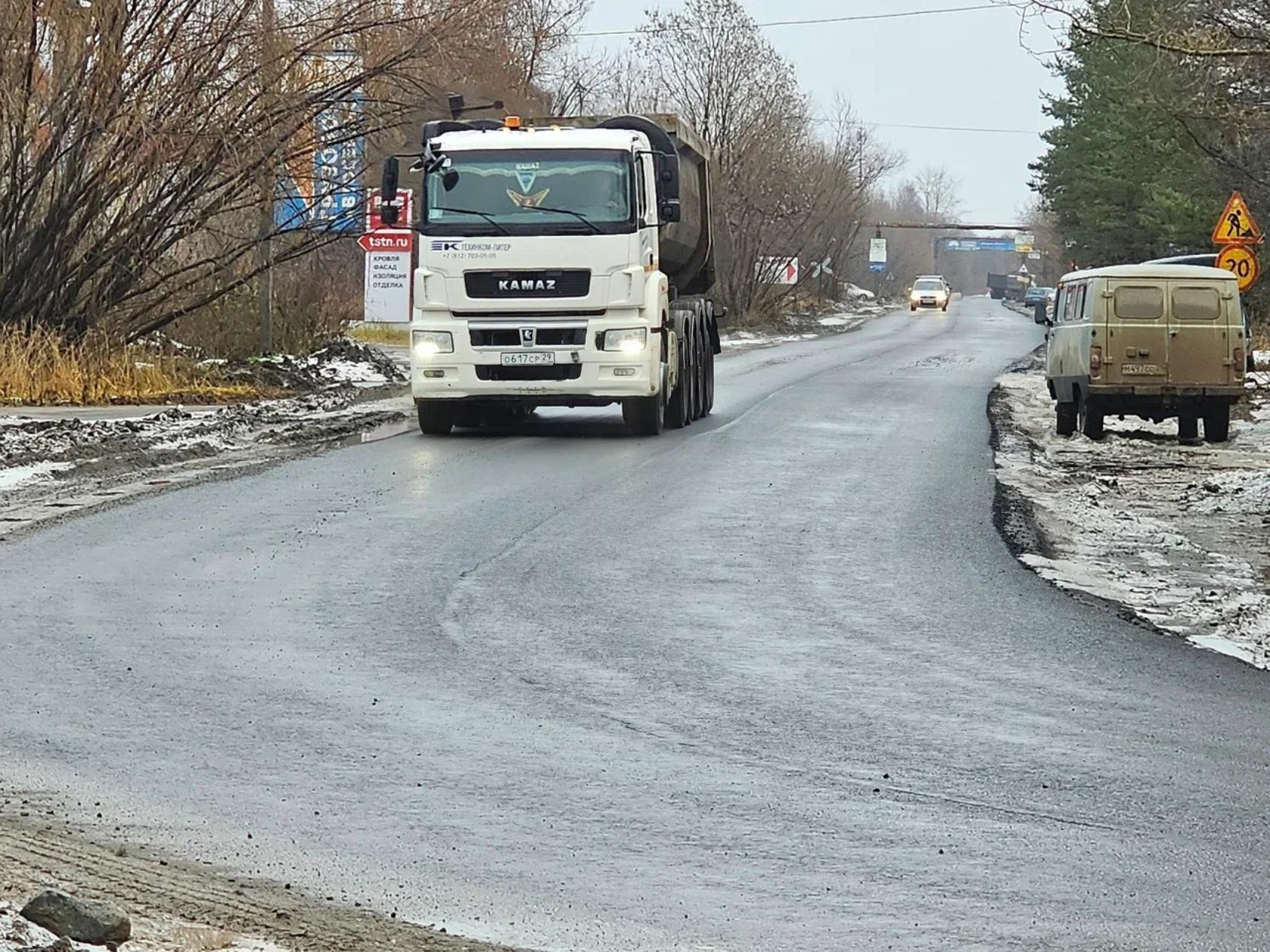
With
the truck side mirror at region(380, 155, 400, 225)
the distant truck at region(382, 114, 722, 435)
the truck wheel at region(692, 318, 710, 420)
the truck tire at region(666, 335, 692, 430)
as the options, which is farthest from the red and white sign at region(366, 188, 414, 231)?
the truck wheel at region(692, 318, 710, 420)

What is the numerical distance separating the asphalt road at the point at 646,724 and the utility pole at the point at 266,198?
12402 millimetres

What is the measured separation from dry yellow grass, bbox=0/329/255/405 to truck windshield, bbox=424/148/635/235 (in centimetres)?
561

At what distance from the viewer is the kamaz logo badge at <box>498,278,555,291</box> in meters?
20.4

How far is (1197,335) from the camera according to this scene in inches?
887

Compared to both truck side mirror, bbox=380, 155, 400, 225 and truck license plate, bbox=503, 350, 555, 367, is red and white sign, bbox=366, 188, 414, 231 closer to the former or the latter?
truck side mirror, bbox=380, 155, 400, 225

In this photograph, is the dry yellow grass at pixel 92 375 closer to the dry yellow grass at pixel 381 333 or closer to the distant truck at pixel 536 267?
the distant truck at pixel 536 267

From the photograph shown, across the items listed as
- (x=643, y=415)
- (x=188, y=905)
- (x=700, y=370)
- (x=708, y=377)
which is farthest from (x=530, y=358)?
(x=188, y=905)

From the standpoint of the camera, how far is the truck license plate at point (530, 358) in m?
20.5

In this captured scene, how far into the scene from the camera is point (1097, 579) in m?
11.6

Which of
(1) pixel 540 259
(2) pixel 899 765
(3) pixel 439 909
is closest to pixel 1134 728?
(2) pixel 899 765

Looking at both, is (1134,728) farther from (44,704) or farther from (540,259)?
(540,259)

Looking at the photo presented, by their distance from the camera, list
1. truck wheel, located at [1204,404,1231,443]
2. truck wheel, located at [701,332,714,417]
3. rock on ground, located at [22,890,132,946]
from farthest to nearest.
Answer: truck wheel, located at [701,332,714,417] → truck wheel, located at [1204,404,1231,443] → rock on ground, located at [22,890,132,946]

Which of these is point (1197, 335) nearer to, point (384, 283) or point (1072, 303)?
point (1072, 303)

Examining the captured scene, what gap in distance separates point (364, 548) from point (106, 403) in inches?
484
